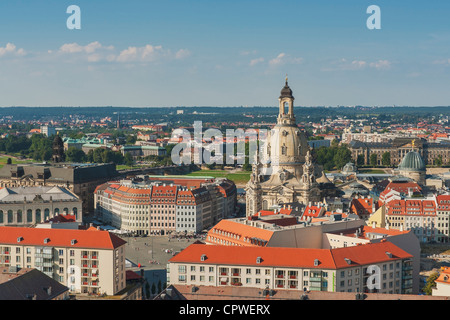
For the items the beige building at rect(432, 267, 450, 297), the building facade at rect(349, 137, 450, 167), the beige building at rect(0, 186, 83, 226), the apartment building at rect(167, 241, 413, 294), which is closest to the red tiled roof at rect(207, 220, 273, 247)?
the apartment building at rect(167, 241, 413, 294)

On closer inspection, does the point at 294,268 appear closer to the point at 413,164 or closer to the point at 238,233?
the point at 238,233

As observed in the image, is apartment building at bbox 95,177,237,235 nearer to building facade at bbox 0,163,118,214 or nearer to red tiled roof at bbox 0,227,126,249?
building facade at bbox 0,163,118,214

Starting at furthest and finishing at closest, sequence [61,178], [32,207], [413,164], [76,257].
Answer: [413,164] < [61,178] < [32,207] < [76,257]

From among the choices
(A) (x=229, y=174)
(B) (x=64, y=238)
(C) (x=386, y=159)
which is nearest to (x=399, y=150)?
(C) (x=386, y=159)
